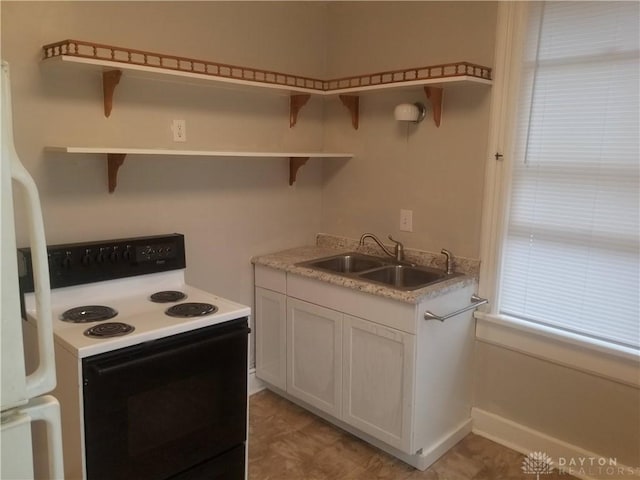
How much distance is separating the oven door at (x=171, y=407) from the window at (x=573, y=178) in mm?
1348

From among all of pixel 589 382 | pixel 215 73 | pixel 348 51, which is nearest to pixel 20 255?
pixel 215 73

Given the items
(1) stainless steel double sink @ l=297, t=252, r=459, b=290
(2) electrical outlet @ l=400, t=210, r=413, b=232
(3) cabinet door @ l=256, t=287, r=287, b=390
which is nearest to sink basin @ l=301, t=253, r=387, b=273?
(1) stainless steel double sink @ l=297, t=252, r=459, b=290

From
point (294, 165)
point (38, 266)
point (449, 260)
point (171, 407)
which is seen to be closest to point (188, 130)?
point (294, 165)

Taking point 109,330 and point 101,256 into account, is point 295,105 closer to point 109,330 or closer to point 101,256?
point 101,256

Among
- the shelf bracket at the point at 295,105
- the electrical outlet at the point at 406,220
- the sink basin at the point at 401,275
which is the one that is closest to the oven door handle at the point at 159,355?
the sink basin at the point at 401,275

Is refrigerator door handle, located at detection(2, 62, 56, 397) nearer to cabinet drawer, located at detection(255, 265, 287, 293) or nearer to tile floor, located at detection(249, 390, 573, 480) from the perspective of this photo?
tile floor, located at detection(249, 390, 573, 480)

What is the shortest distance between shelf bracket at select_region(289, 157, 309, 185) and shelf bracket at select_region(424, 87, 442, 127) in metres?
0.78

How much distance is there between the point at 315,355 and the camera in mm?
2629

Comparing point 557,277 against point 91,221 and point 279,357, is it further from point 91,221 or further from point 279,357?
point 91,221

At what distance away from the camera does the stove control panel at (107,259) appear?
6.51 feet

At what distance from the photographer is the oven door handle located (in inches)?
64.1

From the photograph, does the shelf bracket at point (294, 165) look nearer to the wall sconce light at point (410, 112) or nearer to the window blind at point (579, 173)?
the wall sconce light at point (410, 112)

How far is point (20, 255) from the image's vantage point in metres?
1.93

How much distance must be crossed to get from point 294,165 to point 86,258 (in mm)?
1320
